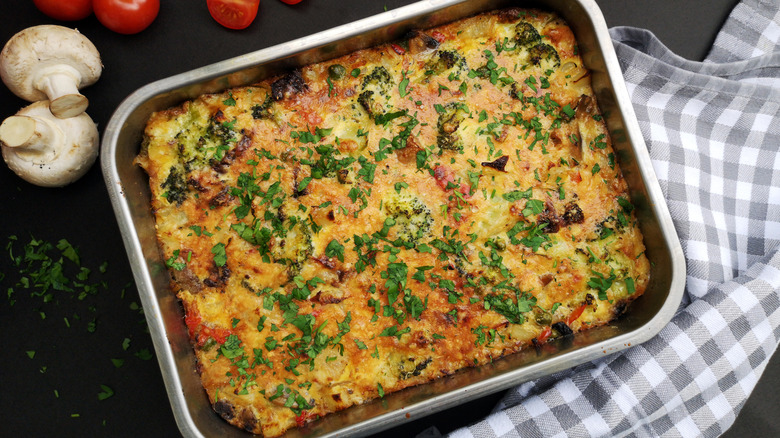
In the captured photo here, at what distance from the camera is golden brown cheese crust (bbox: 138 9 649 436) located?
266cm

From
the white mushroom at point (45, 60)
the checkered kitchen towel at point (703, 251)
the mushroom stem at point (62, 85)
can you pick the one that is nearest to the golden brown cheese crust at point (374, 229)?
the checkered kitchen towel at point (703, 251)

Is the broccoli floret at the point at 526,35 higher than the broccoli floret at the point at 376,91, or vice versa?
the broccoli floret at the point at 526,35

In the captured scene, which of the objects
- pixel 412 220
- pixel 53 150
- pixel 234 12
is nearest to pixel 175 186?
pixel 53 150

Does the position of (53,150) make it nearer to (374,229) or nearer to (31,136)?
(31,136)

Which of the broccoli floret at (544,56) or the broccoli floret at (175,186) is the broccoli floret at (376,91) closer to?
the broccoli floret at (544,56)

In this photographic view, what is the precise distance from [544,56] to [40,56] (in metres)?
2.66

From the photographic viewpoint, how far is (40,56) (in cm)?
293

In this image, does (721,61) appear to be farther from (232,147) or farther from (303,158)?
(232,147)

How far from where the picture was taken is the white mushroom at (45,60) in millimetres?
2908

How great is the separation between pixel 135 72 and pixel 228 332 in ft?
5.39

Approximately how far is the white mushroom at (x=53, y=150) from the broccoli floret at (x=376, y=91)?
151cm

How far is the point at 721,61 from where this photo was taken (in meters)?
3.26

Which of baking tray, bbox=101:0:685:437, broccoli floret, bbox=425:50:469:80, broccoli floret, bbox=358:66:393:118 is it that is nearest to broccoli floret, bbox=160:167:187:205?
baking tray, bbox=101:0:685:437

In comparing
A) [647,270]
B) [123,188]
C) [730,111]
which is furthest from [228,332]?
[730,111]
